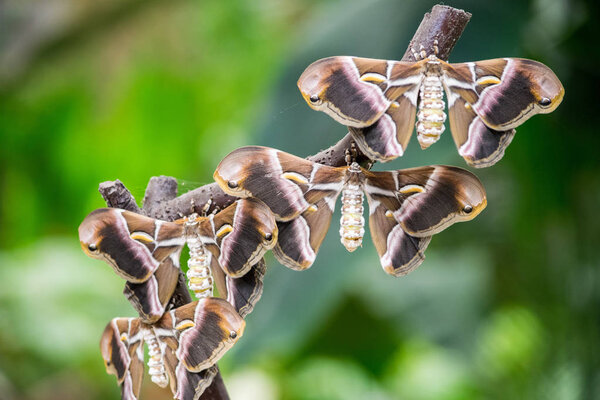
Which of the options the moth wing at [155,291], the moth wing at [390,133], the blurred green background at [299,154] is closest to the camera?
the moth wing at [390,133]

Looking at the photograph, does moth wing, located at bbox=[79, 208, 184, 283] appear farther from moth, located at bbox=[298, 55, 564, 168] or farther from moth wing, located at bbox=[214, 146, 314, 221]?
moth, located at bbox=[298, 55, 564, 168]

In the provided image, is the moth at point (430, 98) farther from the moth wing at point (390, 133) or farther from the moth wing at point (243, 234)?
the moth wing at point (243, 234)

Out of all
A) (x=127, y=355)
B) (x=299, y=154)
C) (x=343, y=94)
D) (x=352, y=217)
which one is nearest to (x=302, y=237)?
(x=352, y=217)

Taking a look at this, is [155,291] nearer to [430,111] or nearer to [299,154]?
[430,111]

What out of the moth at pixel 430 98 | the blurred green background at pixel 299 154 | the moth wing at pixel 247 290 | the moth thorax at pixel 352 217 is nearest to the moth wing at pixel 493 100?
the moth at pixel 430 98

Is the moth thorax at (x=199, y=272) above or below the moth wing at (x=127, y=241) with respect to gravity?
below

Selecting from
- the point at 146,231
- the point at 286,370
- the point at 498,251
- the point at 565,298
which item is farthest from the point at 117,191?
the point at 498,251
